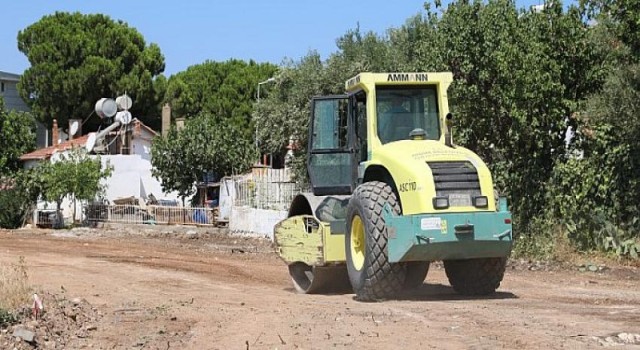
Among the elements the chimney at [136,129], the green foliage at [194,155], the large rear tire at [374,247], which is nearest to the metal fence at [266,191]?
the green foliage at [194,155]

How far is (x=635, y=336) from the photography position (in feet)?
31.3

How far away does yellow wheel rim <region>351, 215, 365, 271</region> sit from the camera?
13422 mm

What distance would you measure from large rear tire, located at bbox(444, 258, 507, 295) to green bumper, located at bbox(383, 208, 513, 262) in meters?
1.01

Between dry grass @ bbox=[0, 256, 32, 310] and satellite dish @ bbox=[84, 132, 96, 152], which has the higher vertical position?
satellite dish @ bbox=[84, 132, 96, 152]

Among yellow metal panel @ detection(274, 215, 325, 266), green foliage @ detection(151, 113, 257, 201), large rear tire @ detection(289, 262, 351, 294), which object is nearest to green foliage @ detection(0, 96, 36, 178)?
green foliage @ detection(151, 113, 257, 201)

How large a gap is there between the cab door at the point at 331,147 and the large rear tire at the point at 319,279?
1.24 m

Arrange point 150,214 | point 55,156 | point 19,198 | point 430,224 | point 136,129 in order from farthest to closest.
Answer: point 136,129
point 55,156
point 19,198
point 150,214
point 430,224

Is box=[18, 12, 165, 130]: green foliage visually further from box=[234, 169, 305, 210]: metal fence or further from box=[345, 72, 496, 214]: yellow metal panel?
box=[345, 72, 496, 214]: yellow metal panel

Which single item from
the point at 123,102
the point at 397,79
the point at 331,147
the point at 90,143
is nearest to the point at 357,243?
the point at 331,147

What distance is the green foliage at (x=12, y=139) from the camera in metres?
53.1

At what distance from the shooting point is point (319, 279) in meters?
15.3

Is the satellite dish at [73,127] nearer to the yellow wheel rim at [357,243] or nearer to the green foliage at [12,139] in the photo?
the green foliage at [12,139]

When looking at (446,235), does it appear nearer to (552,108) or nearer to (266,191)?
(552,108)

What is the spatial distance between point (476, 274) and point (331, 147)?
112 inches
